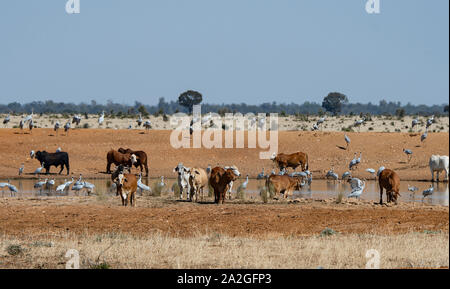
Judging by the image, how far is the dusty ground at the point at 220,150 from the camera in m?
42.4

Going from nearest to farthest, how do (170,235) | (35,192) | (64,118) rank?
(170,235), (35,192), (64,118)

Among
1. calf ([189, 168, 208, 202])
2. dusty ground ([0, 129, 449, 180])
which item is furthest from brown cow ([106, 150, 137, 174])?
calf ([189, 168, 208, 202])

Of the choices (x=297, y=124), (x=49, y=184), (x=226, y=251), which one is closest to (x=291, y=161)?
(x=49, y=184)

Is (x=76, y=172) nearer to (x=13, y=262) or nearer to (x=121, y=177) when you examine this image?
(x=121, y=177)

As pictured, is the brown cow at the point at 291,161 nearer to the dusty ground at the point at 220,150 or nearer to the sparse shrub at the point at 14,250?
the dusty ground at the point at 220,150

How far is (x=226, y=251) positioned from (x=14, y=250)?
3.91 meters

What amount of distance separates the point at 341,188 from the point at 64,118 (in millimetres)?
45698

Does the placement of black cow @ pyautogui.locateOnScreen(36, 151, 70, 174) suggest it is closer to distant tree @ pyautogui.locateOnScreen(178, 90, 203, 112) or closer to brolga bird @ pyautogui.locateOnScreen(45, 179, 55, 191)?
brolga bird @ pyautogui.locateOnScreen(45, 179, 55, 191)

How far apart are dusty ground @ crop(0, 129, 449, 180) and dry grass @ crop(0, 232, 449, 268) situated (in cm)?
2398

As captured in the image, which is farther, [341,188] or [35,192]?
[341,188]

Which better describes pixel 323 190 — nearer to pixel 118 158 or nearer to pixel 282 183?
pixel 282 183

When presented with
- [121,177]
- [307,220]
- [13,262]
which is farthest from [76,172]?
[13,262]

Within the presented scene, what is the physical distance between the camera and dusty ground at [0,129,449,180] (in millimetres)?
42438
